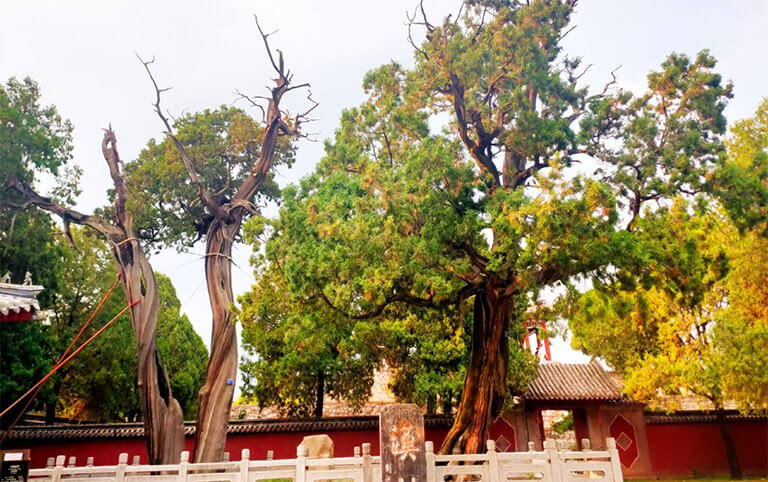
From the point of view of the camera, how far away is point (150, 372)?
10992 millimetres

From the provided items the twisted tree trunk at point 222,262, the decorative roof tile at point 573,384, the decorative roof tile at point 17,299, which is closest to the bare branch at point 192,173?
the twisted tree trunk at point 222,262

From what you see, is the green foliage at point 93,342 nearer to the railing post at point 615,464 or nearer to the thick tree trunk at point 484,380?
the thick tree trunk at point 484,380

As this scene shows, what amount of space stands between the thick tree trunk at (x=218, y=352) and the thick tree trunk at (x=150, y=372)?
0.62m

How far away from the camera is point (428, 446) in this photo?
656 cm

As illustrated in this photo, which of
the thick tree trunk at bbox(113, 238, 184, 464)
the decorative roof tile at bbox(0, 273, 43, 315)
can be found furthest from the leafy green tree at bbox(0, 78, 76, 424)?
the decorative roof tile at bbox(0, 273, 43, 315)

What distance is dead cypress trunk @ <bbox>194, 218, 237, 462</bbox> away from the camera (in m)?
10.5

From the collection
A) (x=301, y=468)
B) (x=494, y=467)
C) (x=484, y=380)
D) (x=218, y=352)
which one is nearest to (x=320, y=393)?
(x=218, y=352)

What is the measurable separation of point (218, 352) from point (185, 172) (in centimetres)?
448

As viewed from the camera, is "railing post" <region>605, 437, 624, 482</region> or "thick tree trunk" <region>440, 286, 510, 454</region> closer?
"railing post" <region>605, 437, 624, 482</region>

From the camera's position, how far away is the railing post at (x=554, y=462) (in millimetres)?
6758

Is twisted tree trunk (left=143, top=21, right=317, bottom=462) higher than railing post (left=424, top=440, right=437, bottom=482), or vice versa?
twisted tree trunk (left=143, top=21, right=317, bottom=462)

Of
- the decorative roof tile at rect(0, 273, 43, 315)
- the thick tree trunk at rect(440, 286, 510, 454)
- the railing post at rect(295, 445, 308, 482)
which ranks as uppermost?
the decorative roof tile at rect(0, 273, 43, 315)

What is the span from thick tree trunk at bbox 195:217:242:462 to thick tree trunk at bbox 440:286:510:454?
15.4 feet

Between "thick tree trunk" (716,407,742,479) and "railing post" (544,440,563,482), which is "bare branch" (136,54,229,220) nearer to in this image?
"railing post" (544,440,563,482)
